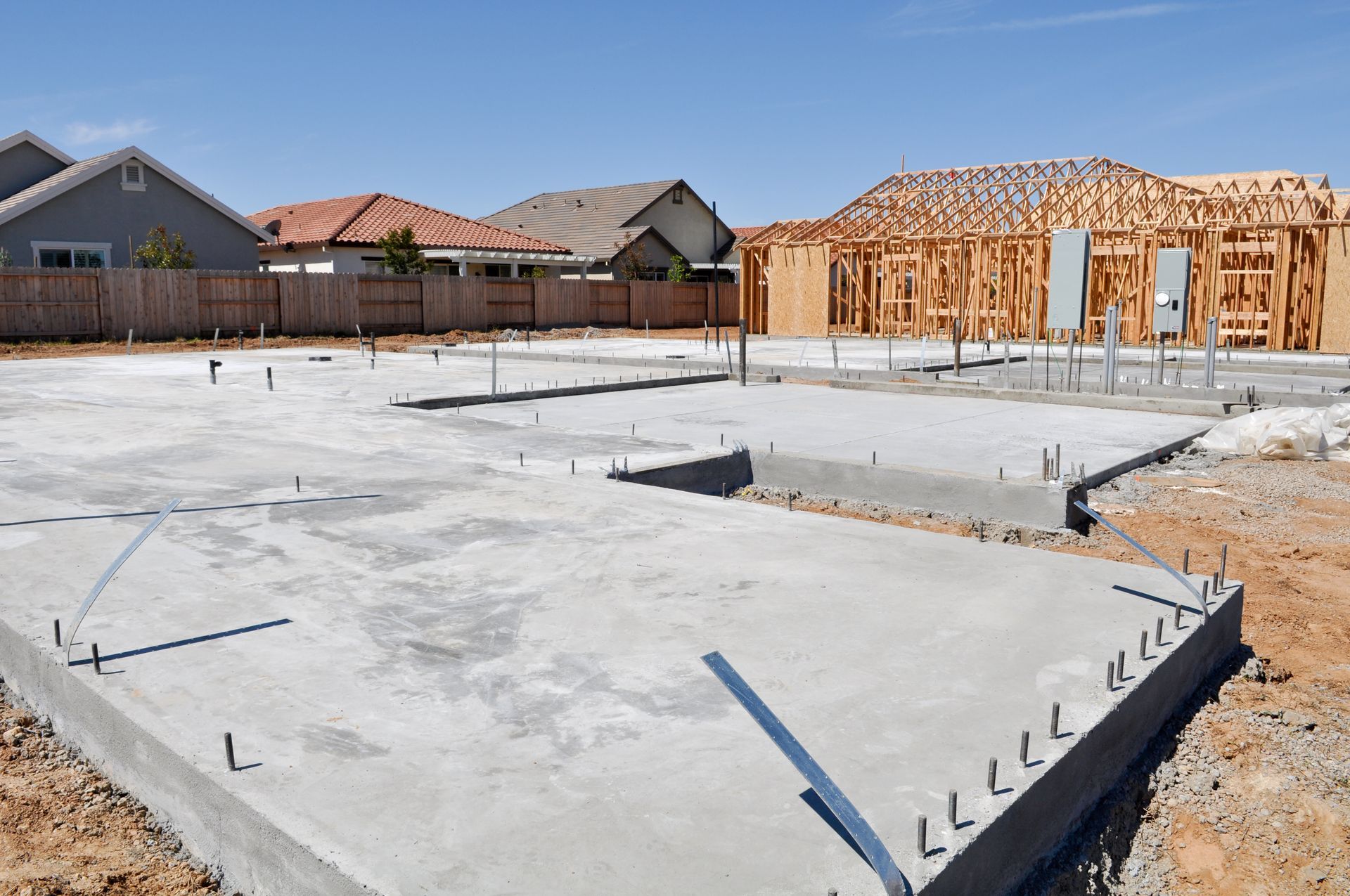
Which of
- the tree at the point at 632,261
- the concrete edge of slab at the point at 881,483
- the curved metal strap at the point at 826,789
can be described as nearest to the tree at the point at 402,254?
the tree at the point at 632,261

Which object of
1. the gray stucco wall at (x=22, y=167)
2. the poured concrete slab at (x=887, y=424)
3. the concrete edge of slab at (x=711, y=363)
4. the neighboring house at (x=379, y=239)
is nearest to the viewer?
the poured concrete slab at (x=887, y=424)

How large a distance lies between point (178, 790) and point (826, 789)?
1946mm

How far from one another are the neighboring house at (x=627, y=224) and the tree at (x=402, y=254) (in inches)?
452

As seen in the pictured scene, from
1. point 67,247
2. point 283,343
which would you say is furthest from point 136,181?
point 283,343

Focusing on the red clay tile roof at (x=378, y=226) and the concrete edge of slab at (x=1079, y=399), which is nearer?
the concrete edge of slab at (x=1079, y=399)

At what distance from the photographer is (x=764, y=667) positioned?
3883mm

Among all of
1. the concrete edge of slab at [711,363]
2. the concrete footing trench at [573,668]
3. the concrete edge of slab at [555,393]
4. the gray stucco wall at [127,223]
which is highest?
the gray stucco wall at [127,223]

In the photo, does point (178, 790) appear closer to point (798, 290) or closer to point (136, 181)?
point (136, 181)

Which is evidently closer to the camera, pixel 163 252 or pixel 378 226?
pixel 163 252

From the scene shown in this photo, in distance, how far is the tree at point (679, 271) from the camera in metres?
45.1

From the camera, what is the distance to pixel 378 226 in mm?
38938

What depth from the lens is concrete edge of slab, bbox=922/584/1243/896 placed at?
275cm

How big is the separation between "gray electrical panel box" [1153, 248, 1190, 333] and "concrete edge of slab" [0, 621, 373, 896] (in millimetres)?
15304

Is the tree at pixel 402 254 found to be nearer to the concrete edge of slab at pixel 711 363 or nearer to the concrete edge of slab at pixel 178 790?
the concrete edge of slab at pixel 711 363
